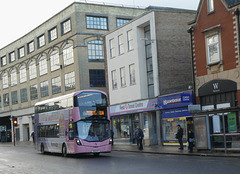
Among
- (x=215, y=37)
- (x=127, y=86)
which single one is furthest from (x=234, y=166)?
(x=127, y=86)

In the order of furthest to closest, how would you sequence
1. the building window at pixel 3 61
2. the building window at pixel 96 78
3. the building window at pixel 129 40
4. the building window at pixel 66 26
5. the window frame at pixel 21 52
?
the building window at pixel 3 61
the window frame at pixel 21 52
the building window at pixel 66 26
the building window at pixel 96 78
the building window at pixel 129 40

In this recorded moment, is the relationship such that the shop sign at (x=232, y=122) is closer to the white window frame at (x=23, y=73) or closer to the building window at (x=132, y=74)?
the building window at (x=132, y=74)

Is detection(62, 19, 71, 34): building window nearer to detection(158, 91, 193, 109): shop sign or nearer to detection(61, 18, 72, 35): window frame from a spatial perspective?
detection(61, 18, 72, 35): window frame

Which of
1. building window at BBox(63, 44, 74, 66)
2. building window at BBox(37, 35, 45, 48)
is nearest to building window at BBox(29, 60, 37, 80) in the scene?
building window at BBox(37, 35, 45, 48)

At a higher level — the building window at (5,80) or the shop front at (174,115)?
the building window at (5,80)

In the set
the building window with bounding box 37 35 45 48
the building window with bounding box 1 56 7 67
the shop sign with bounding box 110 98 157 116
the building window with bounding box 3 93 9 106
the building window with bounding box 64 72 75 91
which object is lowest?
the shop sign with bounding box 110 98 157 116

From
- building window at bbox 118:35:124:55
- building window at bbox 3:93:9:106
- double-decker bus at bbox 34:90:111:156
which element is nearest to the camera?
double-decker bus at bbox 34:90:111:156

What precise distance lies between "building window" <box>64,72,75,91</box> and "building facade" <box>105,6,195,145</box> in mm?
10543

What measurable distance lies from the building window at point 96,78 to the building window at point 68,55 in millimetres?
2878

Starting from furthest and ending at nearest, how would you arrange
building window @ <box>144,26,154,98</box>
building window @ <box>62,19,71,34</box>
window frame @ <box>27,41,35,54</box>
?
window frame @ <box>27,41,35,54</box>
building window @ <box>62,19,71,34</box>
building window @ <box>144,26,154,98</box>

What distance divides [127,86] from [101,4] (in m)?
15.7

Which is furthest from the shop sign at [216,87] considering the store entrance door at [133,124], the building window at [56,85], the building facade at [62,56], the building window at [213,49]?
the building window at [56,85]

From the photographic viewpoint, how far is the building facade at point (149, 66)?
34031 millimetres

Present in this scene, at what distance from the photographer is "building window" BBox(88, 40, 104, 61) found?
158ft
